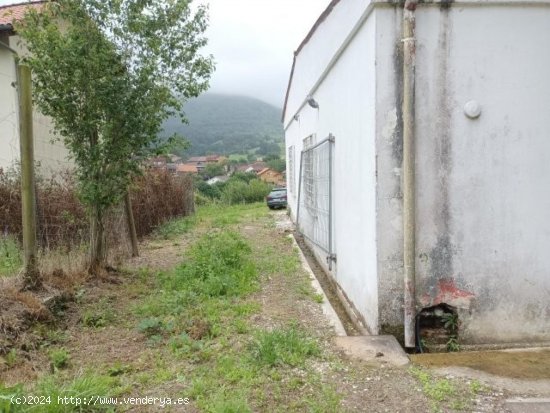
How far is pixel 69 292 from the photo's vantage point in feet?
16.1

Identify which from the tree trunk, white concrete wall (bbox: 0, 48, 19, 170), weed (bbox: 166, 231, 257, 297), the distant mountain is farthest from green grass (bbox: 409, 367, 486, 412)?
the distant mountain

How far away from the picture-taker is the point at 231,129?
316ft

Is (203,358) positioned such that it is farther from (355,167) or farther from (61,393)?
(355,167)

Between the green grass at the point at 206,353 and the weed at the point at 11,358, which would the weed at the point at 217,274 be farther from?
the weed at the point at 11,358

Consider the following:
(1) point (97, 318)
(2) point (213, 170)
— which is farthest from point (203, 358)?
(2) point (213, 170)

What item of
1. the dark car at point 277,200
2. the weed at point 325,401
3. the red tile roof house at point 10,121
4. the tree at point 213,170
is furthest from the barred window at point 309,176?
the tree at point 213,170

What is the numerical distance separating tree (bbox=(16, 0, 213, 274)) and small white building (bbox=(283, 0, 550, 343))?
3314mm

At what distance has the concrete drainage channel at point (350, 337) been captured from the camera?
11.0 ft

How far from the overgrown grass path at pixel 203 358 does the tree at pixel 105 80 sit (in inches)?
60.3

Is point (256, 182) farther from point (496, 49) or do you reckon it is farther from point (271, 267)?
point (496, 49)

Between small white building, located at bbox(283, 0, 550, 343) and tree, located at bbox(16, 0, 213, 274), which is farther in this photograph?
tree, located at bbox(16, 0, 213, 274)

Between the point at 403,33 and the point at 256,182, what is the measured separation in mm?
28023

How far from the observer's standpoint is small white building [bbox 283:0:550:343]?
3701 mm

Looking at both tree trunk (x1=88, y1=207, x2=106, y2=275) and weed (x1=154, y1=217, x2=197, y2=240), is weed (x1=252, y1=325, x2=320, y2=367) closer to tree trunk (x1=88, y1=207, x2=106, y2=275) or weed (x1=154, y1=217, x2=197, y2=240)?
tree trunk (x1=88, y1=207, x2=106, y2=275)
